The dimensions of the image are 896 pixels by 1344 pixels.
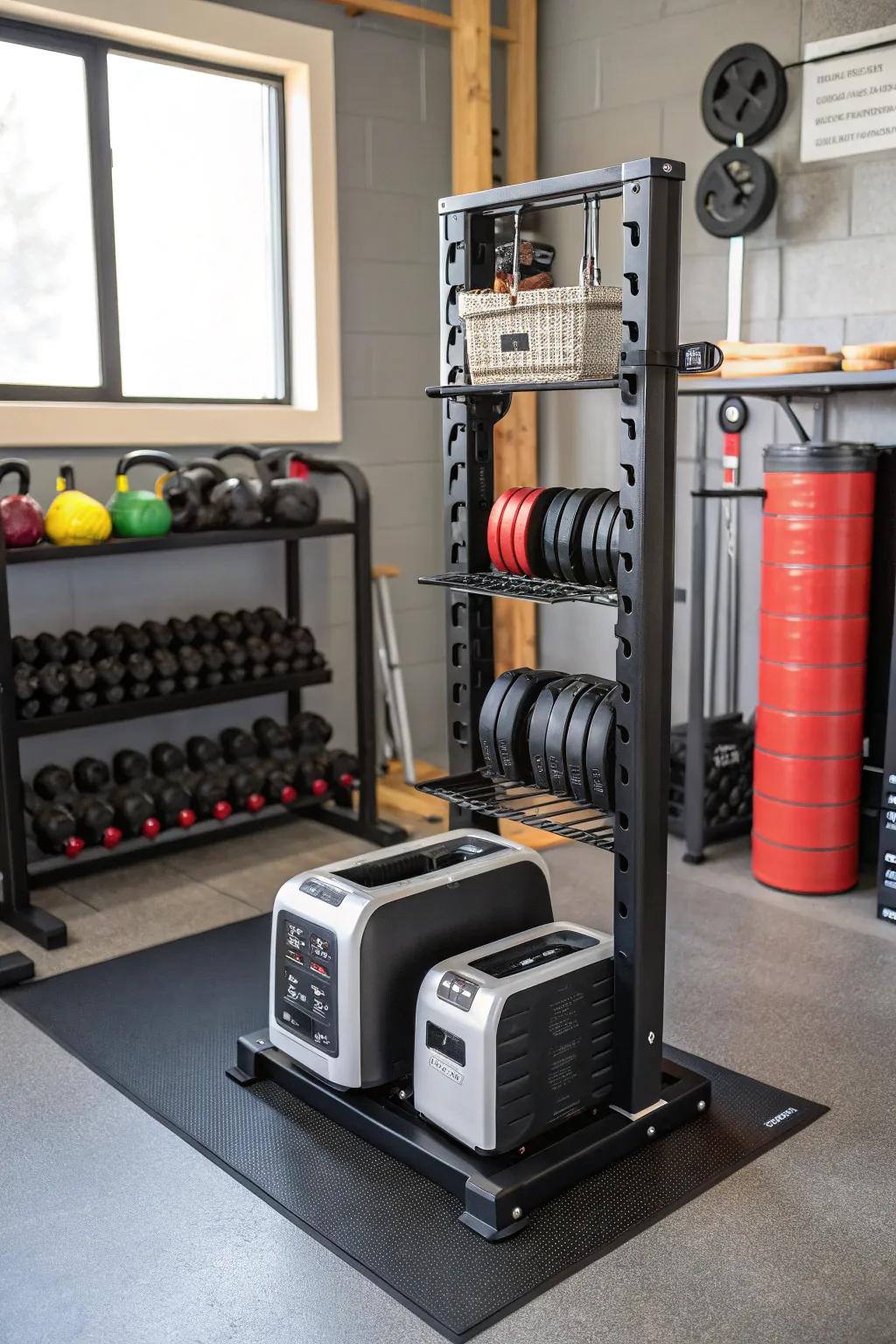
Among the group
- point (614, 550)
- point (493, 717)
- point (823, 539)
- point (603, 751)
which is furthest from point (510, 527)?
point (823, 539)

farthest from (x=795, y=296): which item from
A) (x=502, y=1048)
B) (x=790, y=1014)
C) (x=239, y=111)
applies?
(x=502, y=1048)

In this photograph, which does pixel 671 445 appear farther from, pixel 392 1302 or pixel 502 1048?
pixel 392 1302

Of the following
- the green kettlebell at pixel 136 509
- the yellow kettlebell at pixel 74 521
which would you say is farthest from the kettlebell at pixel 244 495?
the yellow kettlebell at pixel 74 521

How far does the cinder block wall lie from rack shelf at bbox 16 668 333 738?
4.33 ft

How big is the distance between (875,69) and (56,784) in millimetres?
3289

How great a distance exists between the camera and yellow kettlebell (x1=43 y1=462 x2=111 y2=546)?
142 inches

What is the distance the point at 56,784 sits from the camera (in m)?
3.80

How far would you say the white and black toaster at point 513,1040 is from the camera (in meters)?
2.23

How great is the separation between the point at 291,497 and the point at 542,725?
191cm

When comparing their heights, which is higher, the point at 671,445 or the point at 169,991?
the point at 671,445

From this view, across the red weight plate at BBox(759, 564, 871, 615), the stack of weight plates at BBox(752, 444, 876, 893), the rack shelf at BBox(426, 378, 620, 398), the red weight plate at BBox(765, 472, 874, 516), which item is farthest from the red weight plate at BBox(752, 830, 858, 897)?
the rack shelf at BBox(426, 378, 620, 398)

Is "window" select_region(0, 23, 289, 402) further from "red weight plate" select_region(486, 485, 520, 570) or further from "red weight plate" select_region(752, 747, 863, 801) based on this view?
"red weight plate" select_region(752, 747, 863, 801)

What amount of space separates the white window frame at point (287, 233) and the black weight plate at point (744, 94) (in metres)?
1.32

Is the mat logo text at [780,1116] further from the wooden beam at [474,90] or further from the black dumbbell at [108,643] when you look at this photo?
the wooden beam at [474,90]
